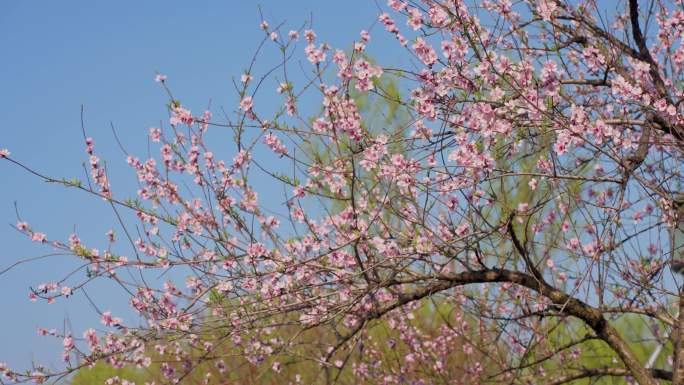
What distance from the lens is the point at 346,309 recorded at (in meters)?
5.15

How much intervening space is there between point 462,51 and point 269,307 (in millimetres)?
2174

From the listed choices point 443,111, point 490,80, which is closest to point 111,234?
point 443,111

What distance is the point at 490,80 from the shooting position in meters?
4.97

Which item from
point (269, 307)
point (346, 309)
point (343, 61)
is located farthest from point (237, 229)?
point (343, 61)

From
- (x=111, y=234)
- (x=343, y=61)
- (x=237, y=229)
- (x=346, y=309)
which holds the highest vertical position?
(x=343, y=61)

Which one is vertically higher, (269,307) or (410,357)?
(410,357)

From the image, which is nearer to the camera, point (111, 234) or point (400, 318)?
point (111, 234)


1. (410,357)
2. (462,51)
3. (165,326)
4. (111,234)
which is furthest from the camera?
(410,357)

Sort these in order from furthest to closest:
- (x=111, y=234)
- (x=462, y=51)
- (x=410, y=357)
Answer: (x=410, y=357), (x=111, y=234), (x=462, y=51)

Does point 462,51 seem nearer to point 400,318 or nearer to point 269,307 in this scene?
point 269,307

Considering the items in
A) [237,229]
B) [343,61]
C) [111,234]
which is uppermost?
[343,61]

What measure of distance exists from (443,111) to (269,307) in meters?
1.81

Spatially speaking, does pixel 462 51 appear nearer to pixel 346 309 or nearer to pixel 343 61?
pixel 343 61

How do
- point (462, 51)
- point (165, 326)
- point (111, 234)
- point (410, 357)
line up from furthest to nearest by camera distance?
point (410, 357)
point (111, 234)
point (165, 326)
point (462, 51)
